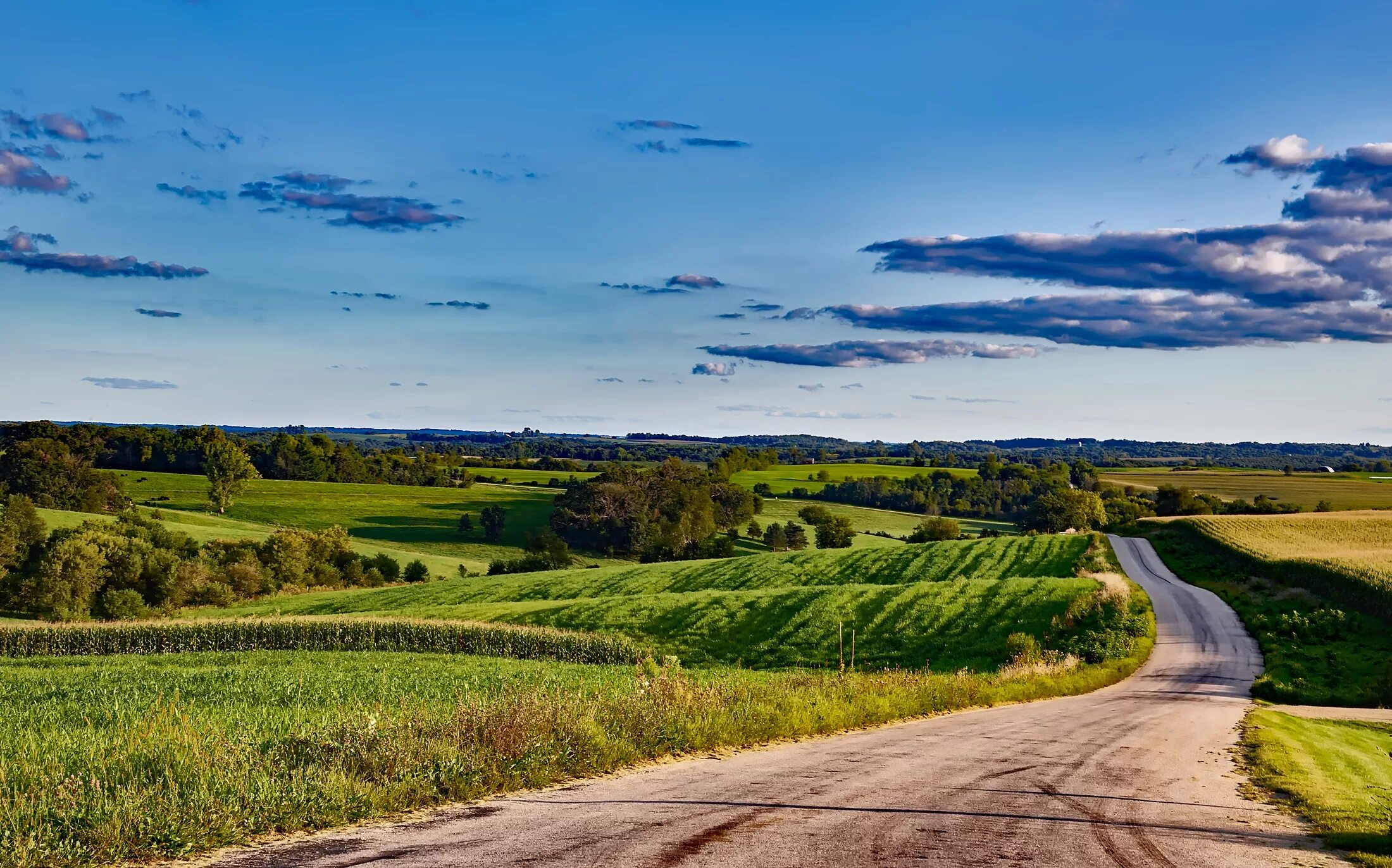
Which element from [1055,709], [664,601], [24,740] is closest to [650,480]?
[664,601]

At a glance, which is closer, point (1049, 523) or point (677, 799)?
point (677, 799)

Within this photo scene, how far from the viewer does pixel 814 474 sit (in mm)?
178000

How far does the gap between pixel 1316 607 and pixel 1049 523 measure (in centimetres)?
6385

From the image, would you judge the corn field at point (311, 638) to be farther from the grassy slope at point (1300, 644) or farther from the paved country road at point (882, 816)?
the paved country road at point (882, 816)

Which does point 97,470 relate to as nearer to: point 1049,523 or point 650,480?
point 650,480

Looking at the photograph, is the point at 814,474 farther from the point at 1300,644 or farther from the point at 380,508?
the point at 1300,644

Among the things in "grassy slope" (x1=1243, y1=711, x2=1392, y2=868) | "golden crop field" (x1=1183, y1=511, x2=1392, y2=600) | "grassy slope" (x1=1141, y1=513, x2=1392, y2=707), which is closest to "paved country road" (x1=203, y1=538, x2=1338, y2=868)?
"grassy slope" (x1=1243, y1=711, x2=1392, y2=868)

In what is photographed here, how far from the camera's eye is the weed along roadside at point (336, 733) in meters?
9.34

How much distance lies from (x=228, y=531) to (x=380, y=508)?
1119 inches

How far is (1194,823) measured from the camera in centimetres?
1202

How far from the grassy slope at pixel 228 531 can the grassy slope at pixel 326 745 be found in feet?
222

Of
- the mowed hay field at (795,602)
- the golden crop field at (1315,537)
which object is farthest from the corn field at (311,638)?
the golden crop field at (1315,537)

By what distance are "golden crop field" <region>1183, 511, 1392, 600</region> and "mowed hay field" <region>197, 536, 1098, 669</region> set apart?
1233 centimetres

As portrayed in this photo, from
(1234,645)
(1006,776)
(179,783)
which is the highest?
(179,783)
